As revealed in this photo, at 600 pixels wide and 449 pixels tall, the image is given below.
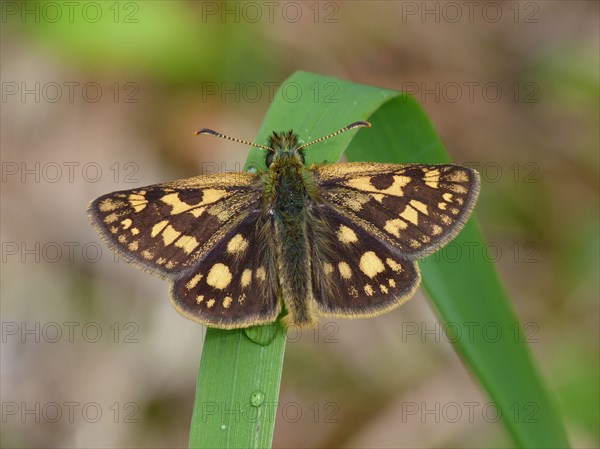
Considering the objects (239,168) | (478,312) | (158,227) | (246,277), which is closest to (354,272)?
(246,277)

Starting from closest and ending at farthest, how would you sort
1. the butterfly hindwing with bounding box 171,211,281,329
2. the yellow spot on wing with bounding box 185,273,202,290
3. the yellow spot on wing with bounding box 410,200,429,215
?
the butterfly hindwing with bounding box 171,211,281,329, the yellow spot on wing with bounding box 185,273,202,290, the yellow spot on wing with bounding box 410,200,429,215

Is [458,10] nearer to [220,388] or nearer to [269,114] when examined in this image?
[269,114]

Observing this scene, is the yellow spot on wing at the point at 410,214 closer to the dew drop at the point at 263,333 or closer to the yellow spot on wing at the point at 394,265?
the yellow spot on wing at the point at 394,265

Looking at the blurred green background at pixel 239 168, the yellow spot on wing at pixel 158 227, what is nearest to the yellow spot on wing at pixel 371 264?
A: the yellow spot on wing at pixel 158 227

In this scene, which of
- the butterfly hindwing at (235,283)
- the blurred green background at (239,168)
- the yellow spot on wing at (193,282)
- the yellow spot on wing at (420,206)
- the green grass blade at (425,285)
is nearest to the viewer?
the green grass blade at (425,285)

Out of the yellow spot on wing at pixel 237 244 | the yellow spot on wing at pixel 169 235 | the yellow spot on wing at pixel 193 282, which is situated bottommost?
the yellow spot on wing at pixel 193 282

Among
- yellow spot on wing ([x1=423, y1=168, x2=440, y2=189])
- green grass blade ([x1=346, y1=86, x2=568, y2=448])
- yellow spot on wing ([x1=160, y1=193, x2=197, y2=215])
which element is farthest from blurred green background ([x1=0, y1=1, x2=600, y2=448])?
yellow spot on wing ([x1=423, y1=168, x2=440, y2=189])

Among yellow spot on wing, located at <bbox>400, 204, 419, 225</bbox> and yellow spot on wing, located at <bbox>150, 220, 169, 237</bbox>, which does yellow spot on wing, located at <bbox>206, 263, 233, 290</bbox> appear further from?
yellow spot on wing, located at <bbox>400, 204, 419, 225</bbox>

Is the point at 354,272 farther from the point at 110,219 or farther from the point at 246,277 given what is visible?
the point at 110,219
